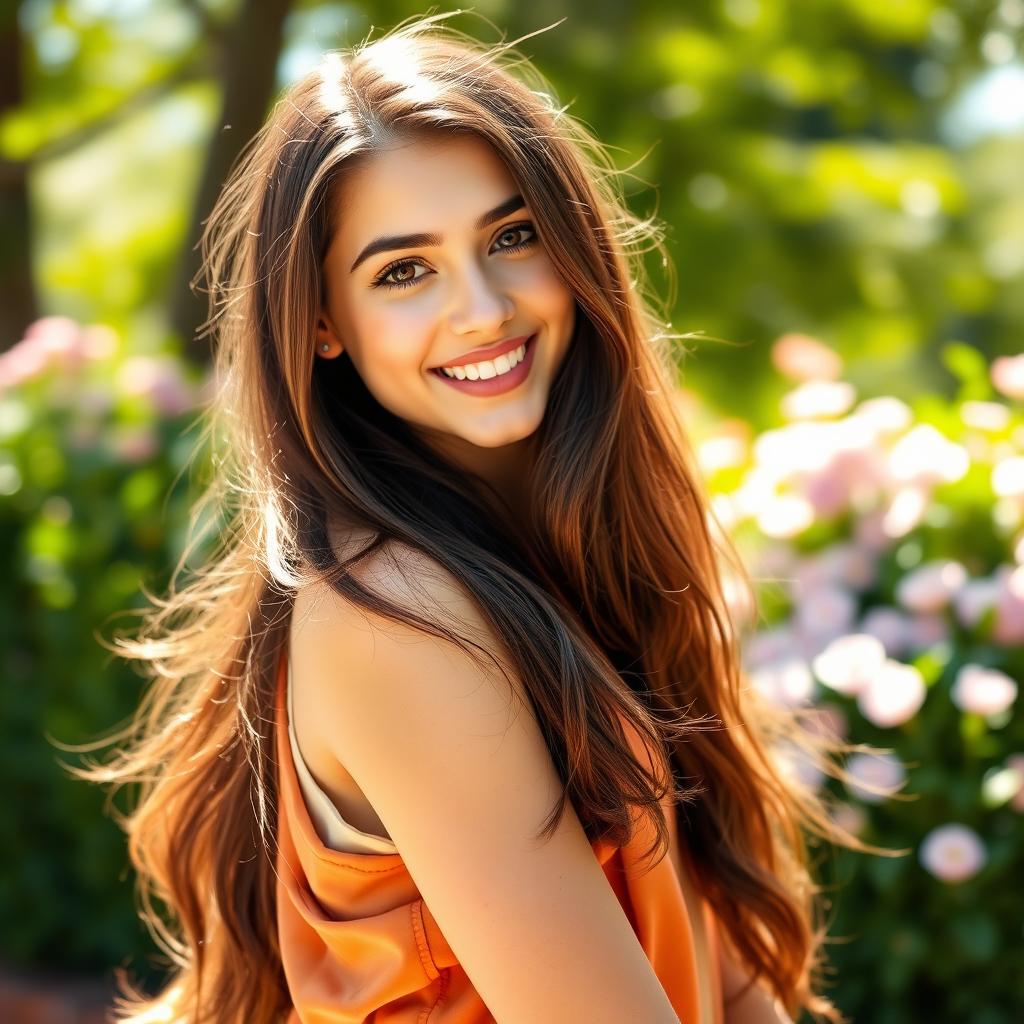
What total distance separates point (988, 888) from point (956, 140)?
11.1 metres

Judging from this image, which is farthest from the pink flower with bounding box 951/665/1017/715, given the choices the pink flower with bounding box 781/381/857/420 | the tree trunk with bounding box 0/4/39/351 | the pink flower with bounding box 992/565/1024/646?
the tree trunk with bounding box 0/4/39/351

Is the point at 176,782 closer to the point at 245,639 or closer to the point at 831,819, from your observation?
the point at 245,639

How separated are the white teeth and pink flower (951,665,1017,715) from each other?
1211 mm

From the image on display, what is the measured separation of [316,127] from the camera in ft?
5.66

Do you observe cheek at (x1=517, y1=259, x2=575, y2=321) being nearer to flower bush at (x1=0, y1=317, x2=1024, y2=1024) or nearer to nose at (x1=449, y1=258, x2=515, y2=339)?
nose at (x1=449, y1=258, x2=515, y2=339)

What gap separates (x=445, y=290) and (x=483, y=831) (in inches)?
27.0

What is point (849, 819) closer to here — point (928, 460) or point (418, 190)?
point (928, 460)

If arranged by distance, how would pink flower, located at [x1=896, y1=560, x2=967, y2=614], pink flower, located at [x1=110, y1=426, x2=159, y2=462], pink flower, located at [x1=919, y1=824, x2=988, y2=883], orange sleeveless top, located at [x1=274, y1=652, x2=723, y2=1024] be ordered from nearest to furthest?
orange sleeveless top, located at [x1=274, y1=652, x2=723, y2=1024]
pink flower, located at [x1=919, y1=824, x2=988, y2=883]
pink flower, located at [x1=896, y1=560, x2=967, y2=614]
pink flower, located at [x1=110, y1=426, x2=159, y2=462]

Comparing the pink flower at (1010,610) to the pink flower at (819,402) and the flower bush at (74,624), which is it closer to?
the pink flower at (819,402)

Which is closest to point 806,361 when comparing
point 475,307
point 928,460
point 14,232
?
point 928,460

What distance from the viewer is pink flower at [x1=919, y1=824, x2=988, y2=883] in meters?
2.38

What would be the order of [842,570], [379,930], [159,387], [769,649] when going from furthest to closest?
[159,387]
[842,570]
[769,649]
[379,930]

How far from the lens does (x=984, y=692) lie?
2.41m

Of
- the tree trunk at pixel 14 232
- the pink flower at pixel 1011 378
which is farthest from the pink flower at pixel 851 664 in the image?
the tree trunk at pixel 14 232
